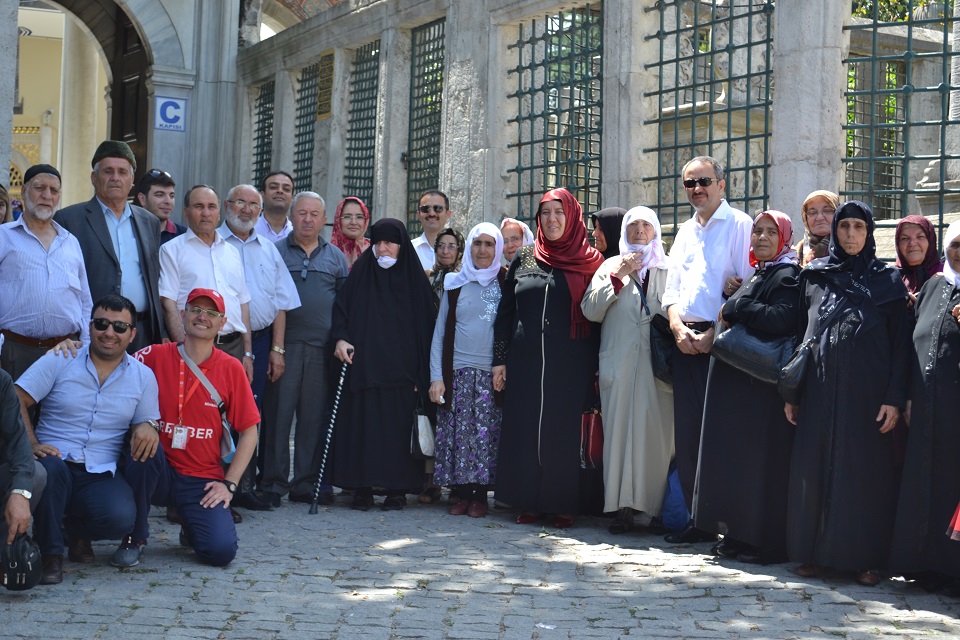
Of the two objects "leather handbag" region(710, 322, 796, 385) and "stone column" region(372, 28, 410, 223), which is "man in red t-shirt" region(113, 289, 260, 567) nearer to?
"leather handbag" region(710, 322, 796, 385)

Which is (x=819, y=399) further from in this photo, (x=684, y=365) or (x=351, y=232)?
(x=351, y=232)

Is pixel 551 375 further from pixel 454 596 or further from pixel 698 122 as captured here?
pixel 698 122

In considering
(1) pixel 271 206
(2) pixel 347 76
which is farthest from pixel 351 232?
(2) pixel 347 76

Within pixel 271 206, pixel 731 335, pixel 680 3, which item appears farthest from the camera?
pixel 680 3

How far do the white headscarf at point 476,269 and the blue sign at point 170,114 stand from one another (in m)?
8.90

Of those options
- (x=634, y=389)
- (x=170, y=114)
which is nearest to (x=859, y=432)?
(x=634, y=389)

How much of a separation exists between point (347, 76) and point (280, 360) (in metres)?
6.77

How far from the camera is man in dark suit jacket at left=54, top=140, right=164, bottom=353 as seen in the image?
6355mm

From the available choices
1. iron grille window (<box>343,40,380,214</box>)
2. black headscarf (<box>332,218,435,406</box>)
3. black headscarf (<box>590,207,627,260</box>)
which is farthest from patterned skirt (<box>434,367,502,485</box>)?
iron grille window (<box>343,40,380,214</box>)

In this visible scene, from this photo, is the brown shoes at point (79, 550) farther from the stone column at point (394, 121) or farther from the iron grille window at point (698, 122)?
the stone column at point (394, 121)

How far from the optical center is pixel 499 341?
691cm

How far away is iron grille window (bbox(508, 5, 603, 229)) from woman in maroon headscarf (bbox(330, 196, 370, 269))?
8.64ft

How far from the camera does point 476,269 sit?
7074 millimetres

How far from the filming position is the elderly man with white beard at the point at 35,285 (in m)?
5.84
